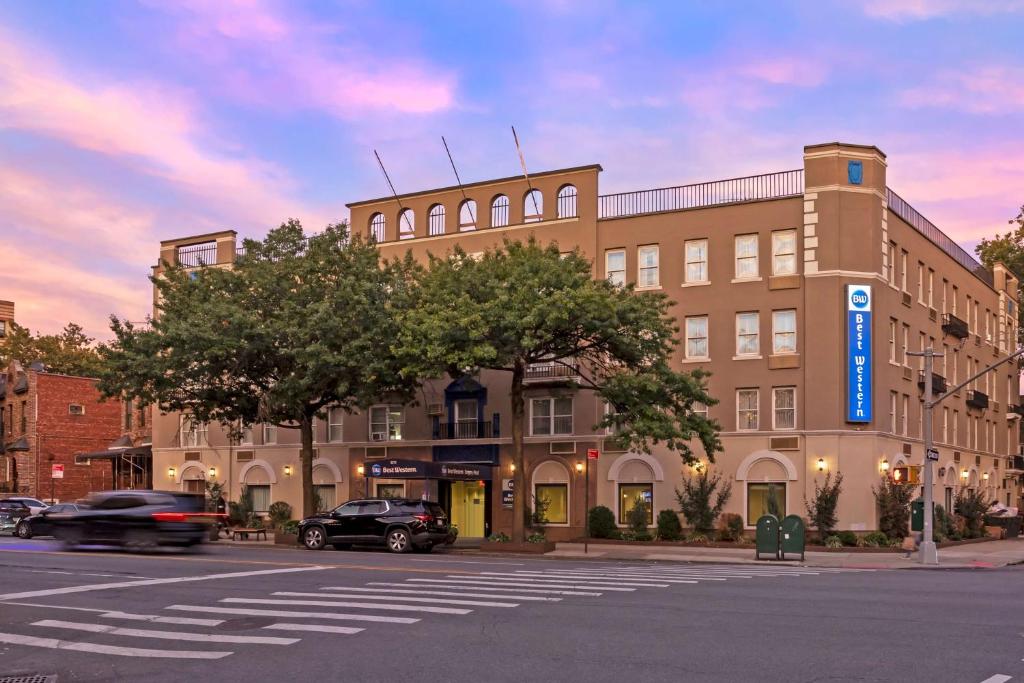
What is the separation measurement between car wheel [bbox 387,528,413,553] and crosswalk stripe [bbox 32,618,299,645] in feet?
59.4

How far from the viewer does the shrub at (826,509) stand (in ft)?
127

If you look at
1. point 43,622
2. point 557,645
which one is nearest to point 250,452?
point 43,622

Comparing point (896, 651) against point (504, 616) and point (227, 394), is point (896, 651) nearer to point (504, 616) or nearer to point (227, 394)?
point (504, 616)

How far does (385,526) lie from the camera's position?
33094 millimetres

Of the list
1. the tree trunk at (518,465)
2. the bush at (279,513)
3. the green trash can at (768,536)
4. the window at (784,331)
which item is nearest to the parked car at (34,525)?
the bush at (279,513)

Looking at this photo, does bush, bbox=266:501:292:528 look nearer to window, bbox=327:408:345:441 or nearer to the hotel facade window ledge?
window, bbox=327:408:345:441

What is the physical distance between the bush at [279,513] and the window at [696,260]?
20088 millimetres

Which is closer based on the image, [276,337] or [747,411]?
[276,337]

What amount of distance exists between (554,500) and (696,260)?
10699 mm

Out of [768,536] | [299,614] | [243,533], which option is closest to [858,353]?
[768,536]

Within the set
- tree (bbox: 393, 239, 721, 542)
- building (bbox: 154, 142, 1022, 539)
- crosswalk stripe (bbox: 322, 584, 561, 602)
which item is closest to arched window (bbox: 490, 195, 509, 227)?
building (bbox: 154, 142, 1022, 539)

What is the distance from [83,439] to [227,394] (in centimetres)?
3031

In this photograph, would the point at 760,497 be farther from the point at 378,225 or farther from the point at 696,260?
the point at 378,225

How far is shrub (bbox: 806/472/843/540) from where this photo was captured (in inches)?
1518
